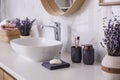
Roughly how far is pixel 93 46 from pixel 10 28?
116 centimetres

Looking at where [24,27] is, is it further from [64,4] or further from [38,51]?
[38,51]

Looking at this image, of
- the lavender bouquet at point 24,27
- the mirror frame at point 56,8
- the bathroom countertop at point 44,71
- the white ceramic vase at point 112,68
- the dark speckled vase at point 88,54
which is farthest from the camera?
the lavender bouquet at point 24,27

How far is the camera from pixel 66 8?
1.75 m

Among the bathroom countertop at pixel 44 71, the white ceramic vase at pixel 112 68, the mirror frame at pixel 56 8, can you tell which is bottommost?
the bathroom countertop at pixel 44 71

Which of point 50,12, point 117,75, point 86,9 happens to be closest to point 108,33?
point 117,75

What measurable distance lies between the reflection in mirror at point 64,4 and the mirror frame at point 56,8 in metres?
0.03

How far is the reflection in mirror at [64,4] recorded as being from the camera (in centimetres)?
170

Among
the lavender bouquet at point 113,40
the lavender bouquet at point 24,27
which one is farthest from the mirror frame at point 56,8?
the lavender bouquet at point 113,40

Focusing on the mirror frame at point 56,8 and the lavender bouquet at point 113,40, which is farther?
the mirror frame at point 56,8

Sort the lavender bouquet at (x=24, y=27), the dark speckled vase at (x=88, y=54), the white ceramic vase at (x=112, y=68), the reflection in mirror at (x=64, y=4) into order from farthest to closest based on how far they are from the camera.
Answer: the lavender bouquet at (x=24, y=27), the reflection in mirror at (x=64, y=4), the dark speckled vase at (x=88, y=54), the white ceramic vase at (x=112, y=68)

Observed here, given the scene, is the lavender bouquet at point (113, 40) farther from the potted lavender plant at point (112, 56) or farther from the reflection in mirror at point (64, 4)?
the reflection in mirror at point (64, 4)

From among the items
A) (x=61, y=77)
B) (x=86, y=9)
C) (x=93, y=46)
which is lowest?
(x=61, y=77)

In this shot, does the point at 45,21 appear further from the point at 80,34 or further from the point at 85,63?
the point at 85,63

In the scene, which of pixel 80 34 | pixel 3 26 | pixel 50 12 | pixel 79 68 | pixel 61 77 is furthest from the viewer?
pixel 3 26
